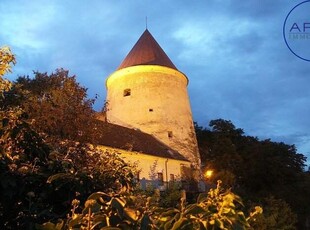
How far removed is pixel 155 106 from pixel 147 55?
450 centimetres

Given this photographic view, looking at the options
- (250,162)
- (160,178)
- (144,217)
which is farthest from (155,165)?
(144,217)

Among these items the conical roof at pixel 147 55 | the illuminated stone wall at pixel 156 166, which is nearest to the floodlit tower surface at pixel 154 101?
the conical roof at pixel 147 55

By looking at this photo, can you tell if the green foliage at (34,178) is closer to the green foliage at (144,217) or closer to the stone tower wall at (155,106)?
the green foliage at (144,217)

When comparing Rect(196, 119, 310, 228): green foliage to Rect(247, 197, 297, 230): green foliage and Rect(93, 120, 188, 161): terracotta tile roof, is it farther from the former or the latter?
Rect(247, 197, 297, 230): green foliage

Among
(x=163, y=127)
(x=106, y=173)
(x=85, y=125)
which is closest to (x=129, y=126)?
(x=163, y=127)

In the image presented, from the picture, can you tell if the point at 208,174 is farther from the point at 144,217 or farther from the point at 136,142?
the point at 144,217

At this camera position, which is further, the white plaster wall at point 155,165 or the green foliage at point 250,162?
the green foliage at point 250,162

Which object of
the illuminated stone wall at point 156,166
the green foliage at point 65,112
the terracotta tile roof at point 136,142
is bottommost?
the green foliage at point 65,112

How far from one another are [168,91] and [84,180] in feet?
94.2

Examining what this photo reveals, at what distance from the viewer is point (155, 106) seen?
32.1 metres

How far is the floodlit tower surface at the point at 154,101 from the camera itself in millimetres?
31750

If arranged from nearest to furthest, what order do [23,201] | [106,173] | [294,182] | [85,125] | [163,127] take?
[23,201] < [106,173] < [85,125] < [163,127] < [294,182]

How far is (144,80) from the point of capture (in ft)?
107

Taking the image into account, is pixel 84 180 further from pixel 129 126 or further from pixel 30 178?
pixel 129 126
